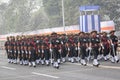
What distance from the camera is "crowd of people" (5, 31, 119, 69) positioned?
18625 mm

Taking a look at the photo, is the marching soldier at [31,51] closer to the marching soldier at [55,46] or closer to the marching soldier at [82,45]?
the marching soldier at [55,46]

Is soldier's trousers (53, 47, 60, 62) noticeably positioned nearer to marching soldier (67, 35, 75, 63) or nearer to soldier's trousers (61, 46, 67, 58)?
soldier's trousers (61, 46, 67, 58)

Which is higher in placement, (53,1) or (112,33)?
(53,1)

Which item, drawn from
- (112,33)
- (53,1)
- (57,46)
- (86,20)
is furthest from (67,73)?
(53,1)

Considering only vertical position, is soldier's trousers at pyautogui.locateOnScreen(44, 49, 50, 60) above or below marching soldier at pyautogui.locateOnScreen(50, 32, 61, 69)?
below

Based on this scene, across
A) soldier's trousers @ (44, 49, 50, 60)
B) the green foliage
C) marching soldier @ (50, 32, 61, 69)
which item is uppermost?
the green foliage

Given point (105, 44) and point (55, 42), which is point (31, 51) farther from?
point (105, 44)

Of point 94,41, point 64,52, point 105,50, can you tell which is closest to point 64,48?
point 64,52

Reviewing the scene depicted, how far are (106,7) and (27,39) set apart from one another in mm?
28595

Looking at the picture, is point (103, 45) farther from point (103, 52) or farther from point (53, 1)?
point (53, 1)

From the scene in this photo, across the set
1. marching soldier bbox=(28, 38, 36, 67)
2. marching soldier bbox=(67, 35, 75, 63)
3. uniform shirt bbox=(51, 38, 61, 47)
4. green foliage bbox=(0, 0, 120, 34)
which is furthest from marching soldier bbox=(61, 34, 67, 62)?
green foliage bbox=(0, 0, 120, 34)

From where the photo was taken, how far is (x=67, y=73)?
637 inches

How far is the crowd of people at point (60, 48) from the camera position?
18.6 metres

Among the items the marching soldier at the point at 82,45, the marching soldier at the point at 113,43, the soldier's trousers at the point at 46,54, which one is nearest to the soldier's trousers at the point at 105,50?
the marching soldier at the point at 113,43
